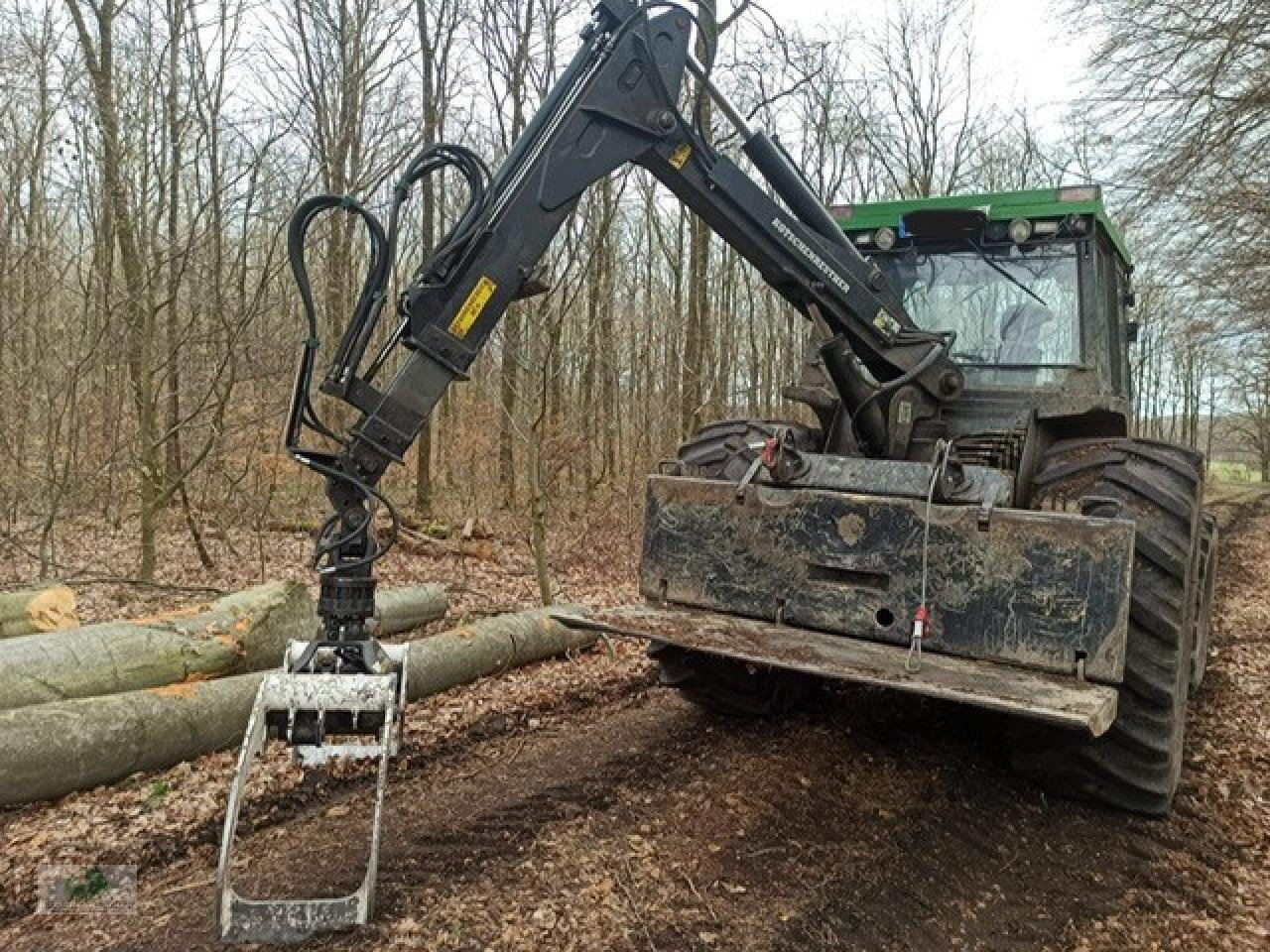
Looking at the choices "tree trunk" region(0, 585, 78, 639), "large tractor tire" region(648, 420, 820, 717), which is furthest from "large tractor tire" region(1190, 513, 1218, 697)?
"tree trunk" region(0, 585, 78, 639)

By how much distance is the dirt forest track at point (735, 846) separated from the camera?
3014 mm

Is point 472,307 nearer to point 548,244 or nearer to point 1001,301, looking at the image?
point 548,244

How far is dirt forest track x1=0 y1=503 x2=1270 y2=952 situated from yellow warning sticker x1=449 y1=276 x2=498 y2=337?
192cm

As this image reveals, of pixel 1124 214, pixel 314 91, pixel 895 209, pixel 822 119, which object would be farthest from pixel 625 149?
pixel 822 119

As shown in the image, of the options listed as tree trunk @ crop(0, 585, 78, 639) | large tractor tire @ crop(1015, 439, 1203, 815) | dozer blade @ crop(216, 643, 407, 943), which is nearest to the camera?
dozer blade @ crop(216, 643, 407, 943)

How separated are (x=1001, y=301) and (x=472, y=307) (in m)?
3.08

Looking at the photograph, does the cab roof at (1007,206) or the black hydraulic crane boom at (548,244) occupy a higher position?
the cab roof at (1007,206)

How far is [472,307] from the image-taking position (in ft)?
11.6

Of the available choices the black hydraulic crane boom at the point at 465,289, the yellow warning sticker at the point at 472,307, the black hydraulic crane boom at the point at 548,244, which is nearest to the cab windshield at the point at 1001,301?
the black hydraulic crane boom at the point at 548,244

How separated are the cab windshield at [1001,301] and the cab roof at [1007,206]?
192 millimetres

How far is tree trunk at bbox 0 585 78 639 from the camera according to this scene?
5484mm

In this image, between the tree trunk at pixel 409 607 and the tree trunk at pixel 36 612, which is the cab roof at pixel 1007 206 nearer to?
the tree trunk at pixel 409 607

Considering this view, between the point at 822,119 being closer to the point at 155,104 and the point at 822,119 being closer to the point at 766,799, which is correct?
the point at 155,104

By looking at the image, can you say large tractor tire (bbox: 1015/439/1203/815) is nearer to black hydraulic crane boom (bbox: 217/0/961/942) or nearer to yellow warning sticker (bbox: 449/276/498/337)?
black hydraulic crane boom (bbox: 217/0/961/942)
